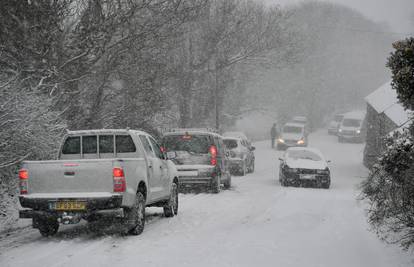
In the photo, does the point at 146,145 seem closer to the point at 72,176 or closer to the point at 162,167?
the point at 162,167

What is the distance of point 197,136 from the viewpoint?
56.4ft

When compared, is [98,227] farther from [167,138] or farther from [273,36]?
[273,36]

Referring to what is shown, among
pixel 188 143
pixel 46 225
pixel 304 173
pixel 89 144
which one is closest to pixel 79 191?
pixel 46 225

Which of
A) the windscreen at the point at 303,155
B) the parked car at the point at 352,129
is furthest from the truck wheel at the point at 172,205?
the parked car at the point at 352,129

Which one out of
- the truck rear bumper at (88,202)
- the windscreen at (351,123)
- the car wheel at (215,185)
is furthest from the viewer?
the windscreen at (351,123)

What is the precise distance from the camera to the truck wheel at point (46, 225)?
9.83m

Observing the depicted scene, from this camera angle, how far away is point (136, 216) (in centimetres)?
998

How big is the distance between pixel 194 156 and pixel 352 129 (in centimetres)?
4013

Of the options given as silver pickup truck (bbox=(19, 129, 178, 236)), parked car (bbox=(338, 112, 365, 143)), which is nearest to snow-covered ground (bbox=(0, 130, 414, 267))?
silver pickup truck (bbox=(19, 129, 178, 236))

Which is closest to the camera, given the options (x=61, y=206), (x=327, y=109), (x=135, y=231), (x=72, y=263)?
(x=72, y=263)

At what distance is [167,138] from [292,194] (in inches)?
169

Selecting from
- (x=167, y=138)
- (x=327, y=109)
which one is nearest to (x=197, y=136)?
(x=167, y=138)

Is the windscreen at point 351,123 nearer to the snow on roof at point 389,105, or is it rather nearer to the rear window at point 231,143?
the snow on roof at point 389,105

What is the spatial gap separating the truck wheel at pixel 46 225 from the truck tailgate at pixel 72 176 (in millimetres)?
645
